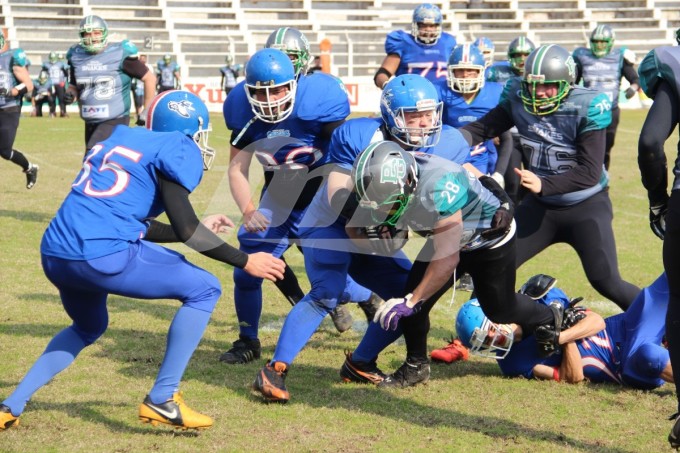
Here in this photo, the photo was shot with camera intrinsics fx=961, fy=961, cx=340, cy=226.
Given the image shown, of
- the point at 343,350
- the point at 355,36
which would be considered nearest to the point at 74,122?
the point at 355,36

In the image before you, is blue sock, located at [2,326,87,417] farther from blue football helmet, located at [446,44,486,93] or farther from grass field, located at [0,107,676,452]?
blue football helmet, located at [446,44,486,93]

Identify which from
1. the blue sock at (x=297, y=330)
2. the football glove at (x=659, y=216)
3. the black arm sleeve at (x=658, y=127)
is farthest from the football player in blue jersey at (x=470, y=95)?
the black arm sleeve at (x=658, y=127)

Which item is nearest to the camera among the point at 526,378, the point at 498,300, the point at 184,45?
the point at 498,300

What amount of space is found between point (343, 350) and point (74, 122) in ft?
56.5

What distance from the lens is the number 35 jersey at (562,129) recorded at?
4.93 meters

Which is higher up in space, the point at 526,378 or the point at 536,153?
the point at 536,153

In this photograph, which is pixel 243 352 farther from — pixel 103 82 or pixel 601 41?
pixel 601 41

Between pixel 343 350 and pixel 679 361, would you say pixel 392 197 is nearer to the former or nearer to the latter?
pixel 679 361

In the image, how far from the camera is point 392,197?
146 inches

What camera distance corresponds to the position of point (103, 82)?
352 inches

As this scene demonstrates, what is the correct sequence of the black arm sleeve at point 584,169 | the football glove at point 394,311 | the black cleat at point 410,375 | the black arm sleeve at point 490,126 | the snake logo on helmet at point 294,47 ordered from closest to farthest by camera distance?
the football glove at point 394,311 < the black cleat at point 410,375 < the black arm sleeve at point 584,169 < the black arm sleeve at point 490,126 < the snake logo on helmet at point 294,47

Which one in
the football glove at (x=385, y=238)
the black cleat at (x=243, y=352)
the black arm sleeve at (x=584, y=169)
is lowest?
the black cleat at (x=243, y=352)

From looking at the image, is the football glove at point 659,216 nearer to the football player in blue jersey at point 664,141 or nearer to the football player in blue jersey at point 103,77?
the football player in blue jersey at point 664,141

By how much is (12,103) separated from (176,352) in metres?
7.18
